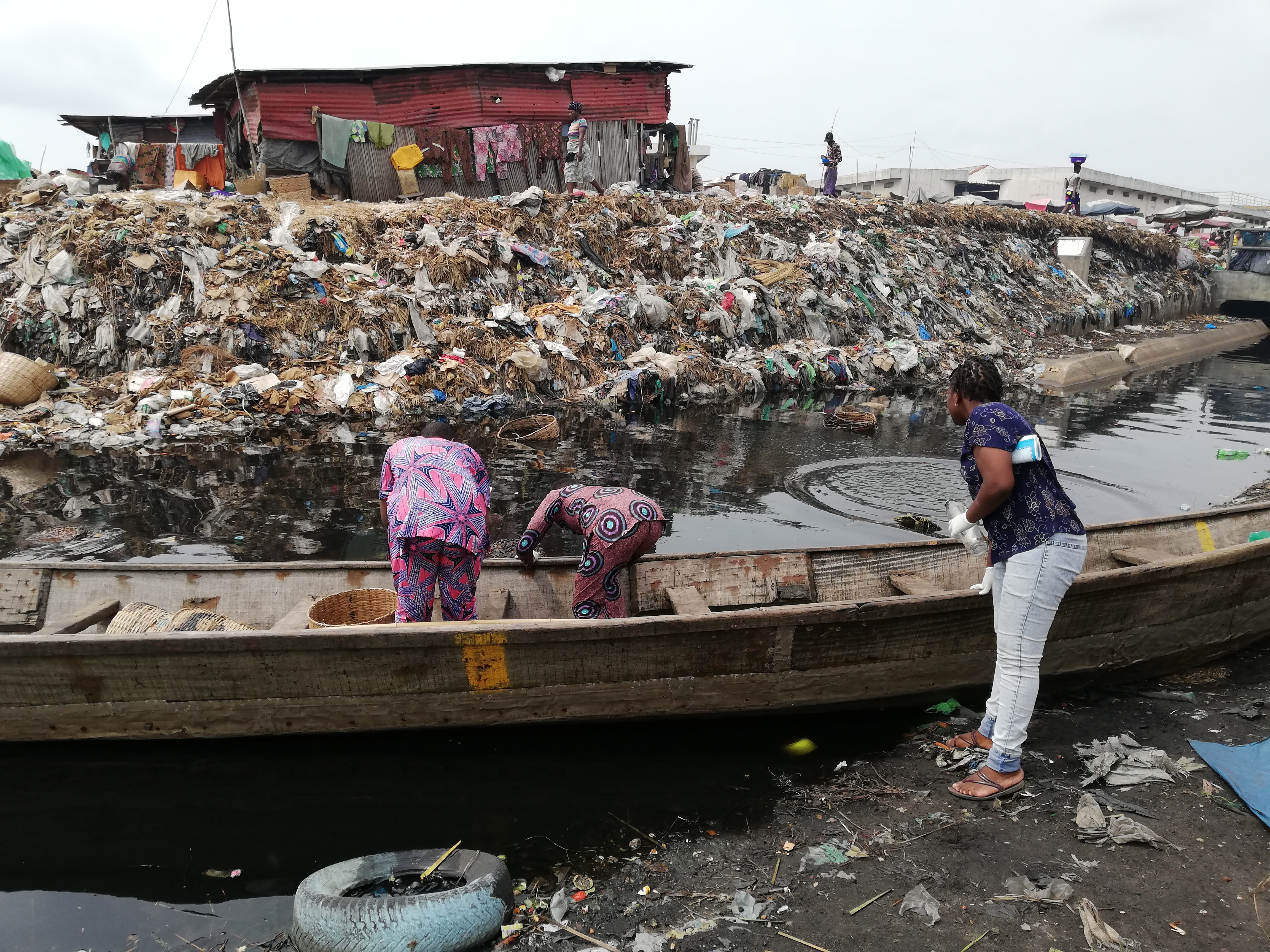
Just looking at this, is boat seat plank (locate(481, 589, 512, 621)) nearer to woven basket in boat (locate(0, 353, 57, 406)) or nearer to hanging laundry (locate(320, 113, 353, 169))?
woven basket in boat (locate(0, 353, 57, 406))

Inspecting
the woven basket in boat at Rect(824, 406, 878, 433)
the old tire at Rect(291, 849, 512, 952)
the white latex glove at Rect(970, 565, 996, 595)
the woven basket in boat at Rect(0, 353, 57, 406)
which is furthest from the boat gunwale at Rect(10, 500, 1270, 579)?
the woven basket in boat at Rect(0, 353, 57, 406)

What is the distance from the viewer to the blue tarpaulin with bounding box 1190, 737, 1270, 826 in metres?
3.11

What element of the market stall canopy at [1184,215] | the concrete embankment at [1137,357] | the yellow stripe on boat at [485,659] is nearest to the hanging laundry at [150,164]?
the yellow stripe on boat at [485,659]

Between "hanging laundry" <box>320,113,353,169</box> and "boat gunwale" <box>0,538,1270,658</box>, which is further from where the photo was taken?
"hanging laundry" <box>320,113,353,169</box>

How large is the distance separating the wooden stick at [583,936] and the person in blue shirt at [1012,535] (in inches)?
62.2

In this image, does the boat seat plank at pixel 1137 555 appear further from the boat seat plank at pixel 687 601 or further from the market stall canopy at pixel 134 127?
the market stall canopy at pixel 134 127

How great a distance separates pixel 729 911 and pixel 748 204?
17.3 metres

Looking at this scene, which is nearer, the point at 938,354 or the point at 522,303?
the point at 522,303

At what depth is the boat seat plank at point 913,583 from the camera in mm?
4625

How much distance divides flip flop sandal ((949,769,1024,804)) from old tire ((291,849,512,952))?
1821mm

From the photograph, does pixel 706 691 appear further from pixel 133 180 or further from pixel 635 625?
pixel 133 180

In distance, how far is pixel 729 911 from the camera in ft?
9.03

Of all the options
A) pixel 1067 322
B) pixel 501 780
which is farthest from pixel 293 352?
pixel 1067 322

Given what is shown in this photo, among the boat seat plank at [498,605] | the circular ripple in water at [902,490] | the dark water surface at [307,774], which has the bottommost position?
the dark water surface at [307,774]
